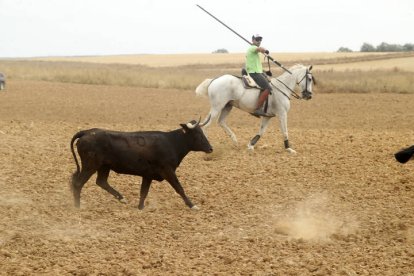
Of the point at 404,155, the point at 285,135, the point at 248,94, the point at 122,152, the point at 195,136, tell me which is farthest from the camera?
the point at 248,94

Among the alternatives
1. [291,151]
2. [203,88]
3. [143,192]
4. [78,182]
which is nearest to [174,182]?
[143,192]

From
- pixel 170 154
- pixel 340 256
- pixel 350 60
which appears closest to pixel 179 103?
pixel 170 154

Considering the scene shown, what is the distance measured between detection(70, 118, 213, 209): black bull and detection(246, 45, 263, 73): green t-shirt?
5199 millimetres

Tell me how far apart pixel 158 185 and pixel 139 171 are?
166 cm

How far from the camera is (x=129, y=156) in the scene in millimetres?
9438

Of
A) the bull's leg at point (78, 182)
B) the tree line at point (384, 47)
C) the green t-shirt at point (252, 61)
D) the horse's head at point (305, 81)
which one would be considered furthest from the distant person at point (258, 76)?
the tree line at point (384, 47)

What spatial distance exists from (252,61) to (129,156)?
20.0 feet

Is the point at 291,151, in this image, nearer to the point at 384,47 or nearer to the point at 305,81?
the point at 305,81

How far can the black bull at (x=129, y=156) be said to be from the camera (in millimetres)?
9367

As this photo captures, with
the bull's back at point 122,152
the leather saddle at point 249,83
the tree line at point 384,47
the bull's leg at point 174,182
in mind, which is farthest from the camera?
the tree line at point 384,47

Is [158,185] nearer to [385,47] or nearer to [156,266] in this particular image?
[156,266]

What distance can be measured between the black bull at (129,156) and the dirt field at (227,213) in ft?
1.25

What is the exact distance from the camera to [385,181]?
1138cm

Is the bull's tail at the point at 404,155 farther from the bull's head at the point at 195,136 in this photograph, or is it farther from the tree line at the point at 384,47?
the tree line at the point at 384,47
